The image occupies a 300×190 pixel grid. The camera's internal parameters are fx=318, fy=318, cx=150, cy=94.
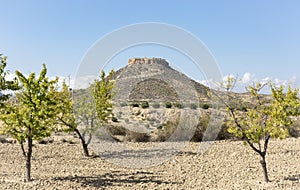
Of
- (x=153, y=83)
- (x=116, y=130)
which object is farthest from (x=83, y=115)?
(x=153, y=83)

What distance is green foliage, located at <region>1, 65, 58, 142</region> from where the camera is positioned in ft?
31.2

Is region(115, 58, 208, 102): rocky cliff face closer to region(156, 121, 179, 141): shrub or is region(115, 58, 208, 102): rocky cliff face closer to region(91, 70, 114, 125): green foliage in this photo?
region(156, 121, 179, 141): shrub

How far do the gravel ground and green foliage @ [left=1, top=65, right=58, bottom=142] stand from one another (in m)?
1.49

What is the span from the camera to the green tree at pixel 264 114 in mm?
10039

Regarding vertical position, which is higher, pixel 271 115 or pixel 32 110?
pixel 32 110

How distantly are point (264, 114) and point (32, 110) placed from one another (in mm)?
7376

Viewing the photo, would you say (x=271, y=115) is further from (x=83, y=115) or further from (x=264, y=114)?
(x=83, y=115)

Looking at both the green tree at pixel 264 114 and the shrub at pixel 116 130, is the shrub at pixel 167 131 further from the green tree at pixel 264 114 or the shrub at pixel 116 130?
the green tree at pixel 264 114

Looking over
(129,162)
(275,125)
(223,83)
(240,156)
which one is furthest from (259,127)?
(129,162)

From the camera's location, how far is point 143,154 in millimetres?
15828

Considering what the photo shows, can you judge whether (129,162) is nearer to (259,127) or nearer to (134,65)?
(259,127)

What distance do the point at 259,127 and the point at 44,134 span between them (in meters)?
6.77

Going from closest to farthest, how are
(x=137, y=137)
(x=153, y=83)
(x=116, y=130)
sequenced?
(x=137, y=137) < (x=116, y=130) < (x=153, y=83)

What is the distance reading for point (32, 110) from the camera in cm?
959
